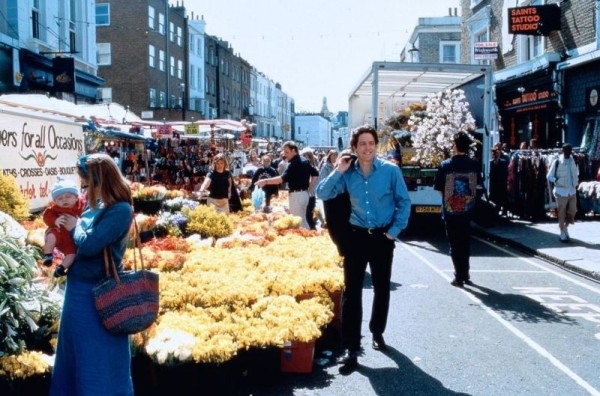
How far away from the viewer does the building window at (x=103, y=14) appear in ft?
141

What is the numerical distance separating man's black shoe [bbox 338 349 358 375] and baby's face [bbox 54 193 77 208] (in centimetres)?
249

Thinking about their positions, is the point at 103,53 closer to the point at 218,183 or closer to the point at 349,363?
the point at 218,183

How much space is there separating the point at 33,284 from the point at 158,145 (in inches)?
814

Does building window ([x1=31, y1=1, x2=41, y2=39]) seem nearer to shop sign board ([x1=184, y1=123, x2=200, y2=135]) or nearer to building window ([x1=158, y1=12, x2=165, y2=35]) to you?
shop sign board ([x1=184, y1=123, x2=200, y2=135])

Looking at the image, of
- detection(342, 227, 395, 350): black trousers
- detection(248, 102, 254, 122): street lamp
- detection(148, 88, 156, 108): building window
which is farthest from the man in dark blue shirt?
detection(248, 102, 254, 122): street lamp

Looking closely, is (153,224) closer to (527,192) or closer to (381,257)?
(381,257)


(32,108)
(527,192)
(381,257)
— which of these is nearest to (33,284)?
(381,257)

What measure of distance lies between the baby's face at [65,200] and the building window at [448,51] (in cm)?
3974

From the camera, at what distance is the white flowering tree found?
1430cm

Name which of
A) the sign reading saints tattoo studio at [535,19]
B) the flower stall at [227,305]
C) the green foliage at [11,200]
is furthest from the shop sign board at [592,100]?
the green foliage at [11,200]

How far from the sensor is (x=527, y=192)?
16.4 m

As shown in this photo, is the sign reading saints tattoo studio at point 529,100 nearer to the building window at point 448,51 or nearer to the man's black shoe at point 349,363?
the man's black shoe at point 349,363

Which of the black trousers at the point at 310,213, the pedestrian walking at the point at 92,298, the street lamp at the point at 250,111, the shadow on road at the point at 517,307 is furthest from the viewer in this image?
the street lamp at the point at 250,111

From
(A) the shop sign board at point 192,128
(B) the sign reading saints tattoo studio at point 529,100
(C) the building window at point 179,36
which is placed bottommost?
(A) the shop sign board at point 192,128
